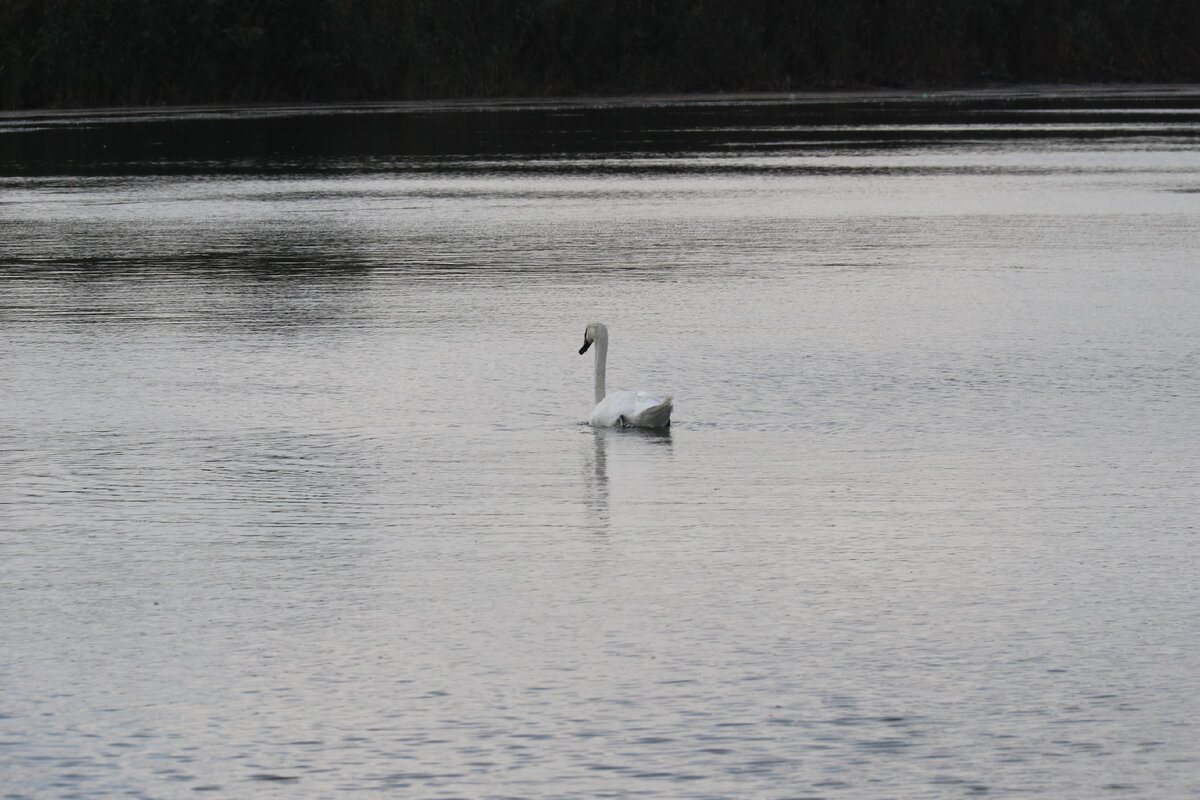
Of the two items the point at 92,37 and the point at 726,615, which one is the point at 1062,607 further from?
the point at 92,37

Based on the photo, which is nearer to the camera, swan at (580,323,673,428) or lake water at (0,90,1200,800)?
lake water at (0,90,1200,800)

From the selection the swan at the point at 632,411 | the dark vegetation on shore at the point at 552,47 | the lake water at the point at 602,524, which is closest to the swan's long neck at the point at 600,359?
the swan at the point at 632,411

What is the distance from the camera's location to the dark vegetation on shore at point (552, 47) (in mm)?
69875

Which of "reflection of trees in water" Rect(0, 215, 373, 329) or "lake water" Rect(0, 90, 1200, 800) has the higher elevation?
"reflection of trees in water" Rect(0, 215, 373, 329)

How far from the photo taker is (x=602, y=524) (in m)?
9.33

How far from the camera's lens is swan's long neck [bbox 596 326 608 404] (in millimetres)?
11961

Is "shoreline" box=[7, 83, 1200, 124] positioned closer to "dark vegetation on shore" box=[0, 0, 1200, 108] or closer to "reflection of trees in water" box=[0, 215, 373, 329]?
"dark vegetation on shore" box=[0, 0, 1200, 108]

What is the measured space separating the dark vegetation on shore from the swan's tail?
60.1m

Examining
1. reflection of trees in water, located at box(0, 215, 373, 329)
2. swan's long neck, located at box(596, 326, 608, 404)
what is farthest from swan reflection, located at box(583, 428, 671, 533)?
reflection of trees in water, located at box(0, 215, 373, 329)

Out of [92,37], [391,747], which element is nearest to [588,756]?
[391,747]

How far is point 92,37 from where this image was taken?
2724 inches

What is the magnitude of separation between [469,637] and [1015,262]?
46.1ft

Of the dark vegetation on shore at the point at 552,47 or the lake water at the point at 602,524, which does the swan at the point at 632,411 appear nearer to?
the lake water at the point at 602,524

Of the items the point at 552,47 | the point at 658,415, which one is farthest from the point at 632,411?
the point at 552,47
